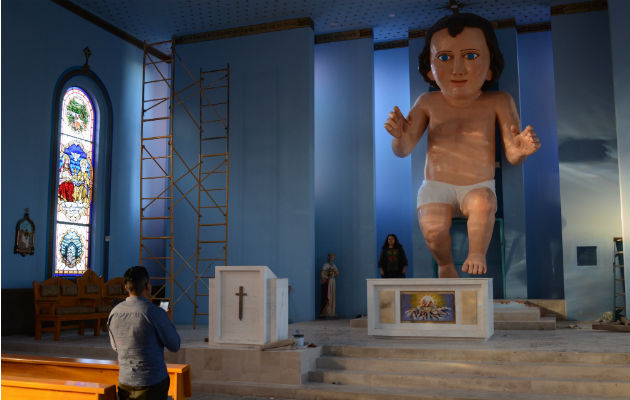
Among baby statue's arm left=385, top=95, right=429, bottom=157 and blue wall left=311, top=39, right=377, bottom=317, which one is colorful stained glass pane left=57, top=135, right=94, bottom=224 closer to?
blue wall left=311, top=39, right=377, bottom=317

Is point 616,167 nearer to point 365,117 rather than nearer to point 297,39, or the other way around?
point 365,117

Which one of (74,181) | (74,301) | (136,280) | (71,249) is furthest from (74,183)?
(136,280)

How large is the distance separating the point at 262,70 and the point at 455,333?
25.1 feet

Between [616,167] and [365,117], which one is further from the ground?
[365,117]

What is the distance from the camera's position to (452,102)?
7.11 meters

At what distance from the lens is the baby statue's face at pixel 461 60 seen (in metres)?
6.67

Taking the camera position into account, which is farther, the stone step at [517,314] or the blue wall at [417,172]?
the blue wall at [417,172]

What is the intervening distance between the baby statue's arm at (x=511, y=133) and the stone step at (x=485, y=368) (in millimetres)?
2335

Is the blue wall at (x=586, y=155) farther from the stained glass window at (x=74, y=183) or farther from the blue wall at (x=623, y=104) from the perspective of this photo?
the stained glass window at (x=74, y=183)

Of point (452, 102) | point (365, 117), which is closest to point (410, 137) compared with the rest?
point (452, 102)

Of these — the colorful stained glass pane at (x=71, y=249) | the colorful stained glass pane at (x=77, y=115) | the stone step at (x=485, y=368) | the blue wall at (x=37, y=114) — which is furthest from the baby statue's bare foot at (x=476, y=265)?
the colorful stained glass pane at (x=77, y=115)

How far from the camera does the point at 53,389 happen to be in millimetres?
3395

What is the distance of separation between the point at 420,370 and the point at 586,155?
7.12 metres

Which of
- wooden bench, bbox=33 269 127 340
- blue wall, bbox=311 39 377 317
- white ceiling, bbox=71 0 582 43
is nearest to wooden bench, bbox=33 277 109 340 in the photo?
wooden bench, bbox=33 269 127 340
